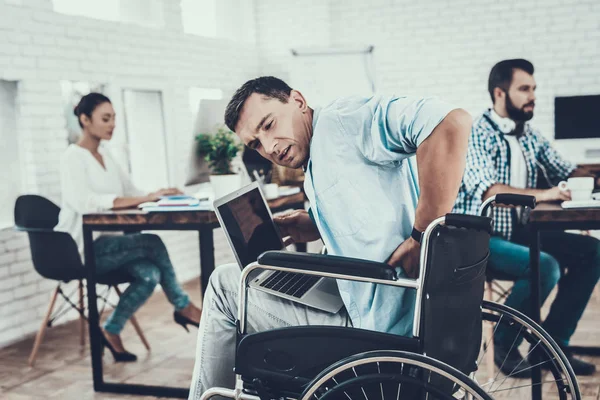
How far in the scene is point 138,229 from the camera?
8.91 feet

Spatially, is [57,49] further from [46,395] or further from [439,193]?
[439,193]

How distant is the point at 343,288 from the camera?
167 centimetres

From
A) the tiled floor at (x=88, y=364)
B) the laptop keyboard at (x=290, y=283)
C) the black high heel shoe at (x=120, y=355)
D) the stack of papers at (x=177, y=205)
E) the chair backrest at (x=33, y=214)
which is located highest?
the stack of papers at (x=177, y=205)

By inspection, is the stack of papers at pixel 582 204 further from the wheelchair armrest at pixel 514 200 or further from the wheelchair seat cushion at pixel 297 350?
the wheelchair seat cushion at pixel 297 350

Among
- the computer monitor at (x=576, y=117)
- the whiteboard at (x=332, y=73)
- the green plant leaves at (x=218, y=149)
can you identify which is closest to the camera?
the green plant leaves at (x=218, y=149)

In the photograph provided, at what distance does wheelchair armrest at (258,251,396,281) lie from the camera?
4.58 ft

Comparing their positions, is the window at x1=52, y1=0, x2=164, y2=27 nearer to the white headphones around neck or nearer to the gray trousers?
the white headphones around neck

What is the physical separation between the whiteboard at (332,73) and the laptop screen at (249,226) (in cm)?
376

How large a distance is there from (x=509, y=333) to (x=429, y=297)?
4.98 feet

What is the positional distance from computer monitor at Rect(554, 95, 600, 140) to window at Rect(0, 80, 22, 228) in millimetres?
3916

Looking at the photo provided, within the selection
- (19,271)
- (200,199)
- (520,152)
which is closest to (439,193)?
(520,152)

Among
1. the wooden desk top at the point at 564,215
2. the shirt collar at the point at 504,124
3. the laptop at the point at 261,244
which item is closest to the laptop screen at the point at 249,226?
the laptop at the point at 261,244

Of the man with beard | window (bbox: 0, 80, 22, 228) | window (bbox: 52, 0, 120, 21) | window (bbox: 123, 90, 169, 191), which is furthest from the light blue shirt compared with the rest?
window (bbox: 123, 90, 169, 191)

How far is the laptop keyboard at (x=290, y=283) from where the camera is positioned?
5.66 ft
